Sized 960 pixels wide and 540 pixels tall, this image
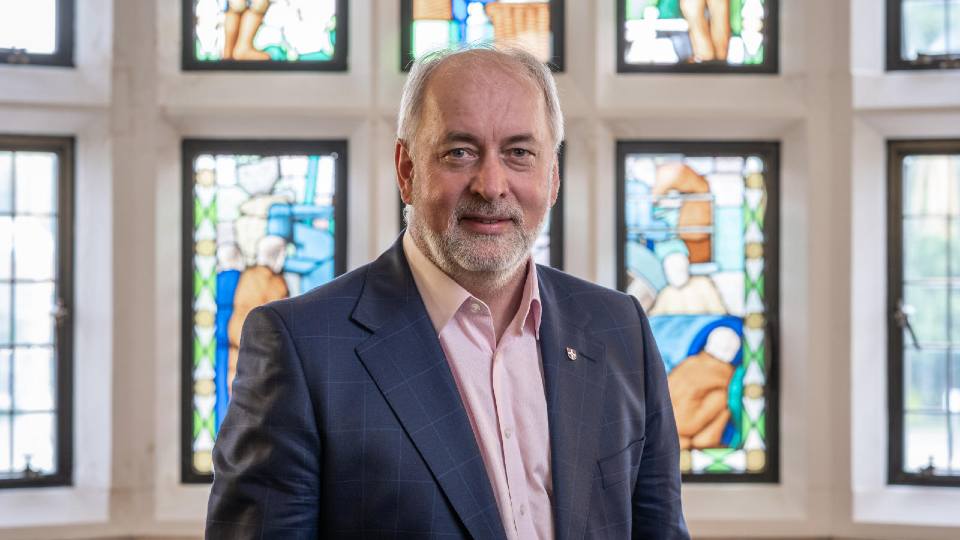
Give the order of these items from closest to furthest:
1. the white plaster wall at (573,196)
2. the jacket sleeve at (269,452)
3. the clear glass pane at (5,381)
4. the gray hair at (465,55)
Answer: the jacket sleeve at (269,452), the gray hair at (465,55), the white plaster wall at (573,196), the clear glass pane at (5,381)

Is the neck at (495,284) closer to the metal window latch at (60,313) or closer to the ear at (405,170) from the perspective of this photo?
the ear at (405,170)

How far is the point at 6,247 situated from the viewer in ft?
11.7

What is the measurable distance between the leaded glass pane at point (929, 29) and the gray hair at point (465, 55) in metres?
2.27

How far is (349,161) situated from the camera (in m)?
3.63

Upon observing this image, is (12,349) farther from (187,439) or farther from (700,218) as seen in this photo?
(700,218)

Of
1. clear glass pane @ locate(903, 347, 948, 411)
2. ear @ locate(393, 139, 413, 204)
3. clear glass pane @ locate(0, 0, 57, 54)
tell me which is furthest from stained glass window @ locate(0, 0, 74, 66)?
clear glass pane @ locate(903, 347, 948, 411)

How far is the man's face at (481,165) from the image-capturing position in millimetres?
1595

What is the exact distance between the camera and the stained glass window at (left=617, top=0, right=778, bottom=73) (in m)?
3.70

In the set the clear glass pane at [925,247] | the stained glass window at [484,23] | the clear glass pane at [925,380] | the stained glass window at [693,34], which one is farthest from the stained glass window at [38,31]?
the clear glass pane at [925,380]

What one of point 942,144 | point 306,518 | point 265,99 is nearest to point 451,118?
point 306,518

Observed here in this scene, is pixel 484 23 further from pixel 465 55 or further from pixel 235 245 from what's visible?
pixel 465 55

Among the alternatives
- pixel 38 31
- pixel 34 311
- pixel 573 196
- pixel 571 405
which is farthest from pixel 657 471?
pixel 38 31

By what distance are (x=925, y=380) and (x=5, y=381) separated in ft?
8.44

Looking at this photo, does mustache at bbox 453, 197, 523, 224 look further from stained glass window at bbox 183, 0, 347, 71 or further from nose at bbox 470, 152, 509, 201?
stained glass window at bbox 183, 0, 347, 71
